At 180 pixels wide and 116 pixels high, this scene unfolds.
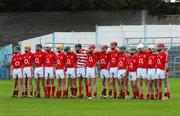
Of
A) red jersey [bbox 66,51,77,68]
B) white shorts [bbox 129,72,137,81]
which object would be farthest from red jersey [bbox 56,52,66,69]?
white shorts [bbox 129,72,137,81]

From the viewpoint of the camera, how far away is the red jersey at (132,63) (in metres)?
30.2

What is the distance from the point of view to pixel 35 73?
31.2 metres

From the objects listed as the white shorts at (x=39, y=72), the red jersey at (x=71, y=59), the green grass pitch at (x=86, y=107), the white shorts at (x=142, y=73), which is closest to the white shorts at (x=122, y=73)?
the white shorts at (x=142, y=73)

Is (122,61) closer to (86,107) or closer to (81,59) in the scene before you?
(81,59)

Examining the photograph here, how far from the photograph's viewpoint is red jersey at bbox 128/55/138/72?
99.1ft

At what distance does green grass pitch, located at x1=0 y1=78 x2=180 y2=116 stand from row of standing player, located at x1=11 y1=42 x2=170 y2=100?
109 centimetres

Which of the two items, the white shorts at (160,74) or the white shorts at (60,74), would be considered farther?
the white shorts at (60,74)

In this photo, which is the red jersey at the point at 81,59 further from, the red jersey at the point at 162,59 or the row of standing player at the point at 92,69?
the red jersey at the point at 162,59

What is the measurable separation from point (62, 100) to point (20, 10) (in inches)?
1994

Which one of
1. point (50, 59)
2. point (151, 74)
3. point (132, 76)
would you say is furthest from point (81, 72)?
point (151, 74)

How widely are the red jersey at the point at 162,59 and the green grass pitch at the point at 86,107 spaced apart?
4.94ft

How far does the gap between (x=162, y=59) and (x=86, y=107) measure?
499 cm

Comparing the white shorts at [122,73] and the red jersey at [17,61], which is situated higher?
the red jersey at [17,61]

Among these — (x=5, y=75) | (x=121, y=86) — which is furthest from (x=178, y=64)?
(x=121, y=86)
